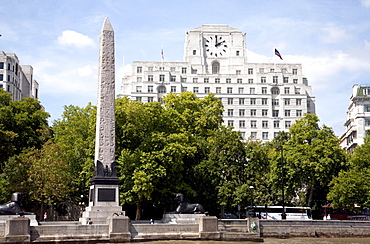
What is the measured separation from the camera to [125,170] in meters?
41.9

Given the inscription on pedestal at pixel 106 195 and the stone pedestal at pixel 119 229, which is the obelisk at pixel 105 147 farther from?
the stone pedestal at pixel 119 229

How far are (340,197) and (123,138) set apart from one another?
2111cm

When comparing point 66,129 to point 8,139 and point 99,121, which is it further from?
point 99,121

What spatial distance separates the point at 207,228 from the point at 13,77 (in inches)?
2501

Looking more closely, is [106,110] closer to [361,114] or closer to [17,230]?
[17,230]

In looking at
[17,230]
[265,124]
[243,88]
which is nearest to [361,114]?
[265,124]

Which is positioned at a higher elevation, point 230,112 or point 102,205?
point 230,112

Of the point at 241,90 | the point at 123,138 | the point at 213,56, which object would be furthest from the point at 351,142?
the point at 123,138

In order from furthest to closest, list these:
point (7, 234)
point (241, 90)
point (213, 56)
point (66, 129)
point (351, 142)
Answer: point (213, 56), point (241, 90), point (351, 142), point (66, 129), point (7, 234)

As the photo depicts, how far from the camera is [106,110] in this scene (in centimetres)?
3497

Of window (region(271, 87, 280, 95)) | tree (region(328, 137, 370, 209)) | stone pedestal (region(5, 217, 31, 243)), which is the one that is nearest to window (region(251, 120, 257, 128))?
window (region(271, 87, 280, 95))

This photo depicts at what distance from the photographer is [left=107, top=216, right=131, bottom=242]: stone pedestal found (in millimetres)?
29931

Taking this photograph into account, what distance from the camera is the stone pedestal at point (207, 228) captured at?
32.2 m

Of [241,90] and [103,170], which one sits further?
[241,90]
